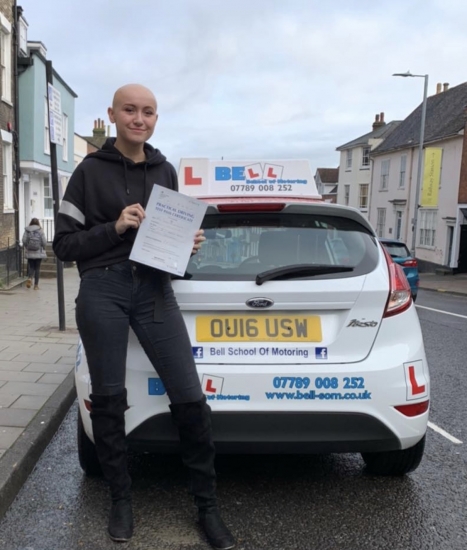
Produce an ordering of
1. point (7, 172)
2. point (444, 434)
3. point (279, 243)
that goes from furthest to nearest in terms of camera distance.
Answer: point (7, 172) → point (444, 434) → point (279, 243)

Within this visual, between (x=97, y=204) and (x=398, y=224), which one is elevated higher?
(x=97, y=204)

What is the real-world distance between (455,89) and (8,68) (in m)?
25.0

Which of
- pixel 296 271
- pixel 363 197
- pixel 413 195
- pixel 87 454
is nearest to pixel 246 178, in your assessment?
pixel 296 271

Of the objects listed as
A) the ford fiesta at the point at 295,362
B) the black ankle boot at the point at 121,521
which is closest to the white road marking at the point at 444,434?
the ford fiesta at the point at 295,362

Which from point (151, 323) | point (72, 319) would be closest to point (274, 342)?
point (151, 323)

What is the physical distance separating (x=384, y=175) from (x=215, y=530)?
35231 mm

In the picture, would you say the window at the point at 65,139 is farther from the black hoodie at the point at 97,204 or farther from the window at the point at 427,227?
the black hoodie at the point at 97,204

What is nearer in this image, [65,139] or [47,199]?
[47,199]

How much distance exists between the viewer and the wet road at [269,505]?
2697mm

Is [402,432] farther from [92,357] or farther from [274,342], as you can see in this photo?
[92,357]

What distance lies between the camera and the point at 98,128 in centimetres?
3622

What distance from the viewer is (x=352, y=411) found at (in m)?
2.72

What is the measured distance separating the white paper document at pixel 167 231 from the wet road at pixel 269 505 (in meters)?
1.32

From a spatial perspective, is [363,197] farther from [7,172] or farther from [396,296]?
[396,296]
